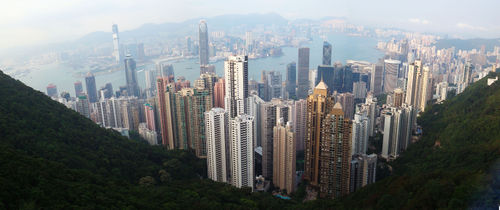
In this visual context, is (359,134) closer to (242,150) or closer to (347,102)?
(242,150)

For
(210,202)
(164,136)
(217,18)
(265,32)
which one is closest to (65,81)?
(217,18)

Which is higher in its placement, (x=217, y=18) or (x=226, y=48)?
(x=217, y=18)

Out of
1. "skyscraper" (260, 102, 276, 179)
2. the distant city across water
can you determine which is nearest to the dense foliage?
"skyscraper" (260, 102, 276, 179)

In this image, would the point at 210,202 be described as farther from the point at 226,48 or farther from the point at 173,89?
the point at 226,48

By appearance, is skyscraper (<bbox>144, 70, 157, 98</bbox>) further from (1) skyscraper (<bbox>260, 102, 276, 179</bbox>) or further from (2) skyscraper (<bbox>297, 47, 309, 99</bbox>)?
(1) skyscraper (<bbox>260, 102, 276, 179</bbox>)

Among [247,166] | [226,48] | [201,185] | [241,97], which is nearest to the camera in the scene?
[201,185]

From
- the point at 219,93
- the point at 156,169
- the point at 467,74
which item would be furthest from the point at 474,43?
the point at 156,169

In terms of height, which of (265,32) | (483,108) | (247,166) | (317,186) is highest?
(265,32)
